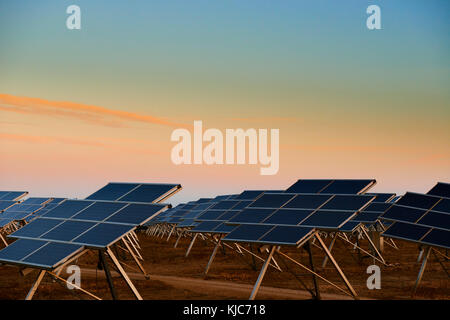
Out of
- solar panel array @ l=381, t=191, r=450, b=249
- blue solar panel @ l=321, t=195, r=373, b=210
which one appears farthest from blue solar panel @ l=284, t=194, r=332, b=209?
solar panel array @ l=381, t=191, r=450, b=249

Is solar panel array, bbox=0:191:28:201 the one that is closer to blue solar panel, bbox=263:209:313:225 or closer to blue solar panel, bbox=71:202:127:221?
blue solar panel, bbox=71:202:127:221

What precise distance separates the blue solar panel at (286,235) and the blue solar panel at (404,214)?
761 centimetres

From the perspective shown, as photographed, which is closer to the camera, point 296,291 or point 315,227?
point 315,227

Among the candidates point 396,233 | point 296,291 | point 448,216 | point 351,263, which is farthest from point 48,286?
point 351,263

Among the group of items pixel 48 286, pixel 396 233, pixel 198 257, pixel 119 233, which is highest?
pixel 119 233

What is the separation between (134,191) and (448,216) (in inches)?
544

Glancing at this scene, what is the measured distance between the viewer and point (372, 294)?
86.4 ft

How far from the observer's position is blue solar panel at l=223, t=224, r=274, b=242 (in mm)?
21438

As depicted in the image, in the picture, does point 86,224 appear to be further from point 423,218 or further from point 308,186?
point 423,218

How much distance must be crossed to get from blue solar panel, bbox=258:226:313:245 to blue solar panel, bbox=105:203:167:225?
430 cm

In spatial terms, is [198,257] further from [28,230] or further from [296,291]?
[28,230]

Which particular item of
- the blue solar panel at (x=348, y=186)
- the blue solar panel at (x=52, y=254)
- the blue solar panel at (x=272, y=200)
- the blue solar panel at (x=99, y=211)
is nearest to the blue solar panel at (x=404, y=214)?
the blue solar panel at (x=348, y=186)

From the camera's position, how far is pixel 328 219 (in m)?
21.5

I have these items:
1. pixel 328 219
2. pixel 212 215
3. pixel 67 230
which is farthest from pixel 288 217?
pixel 212 215
